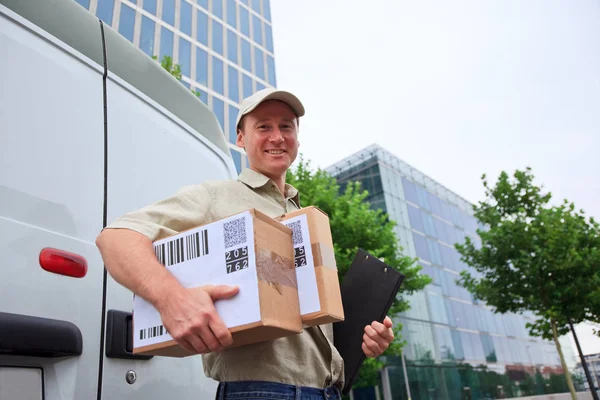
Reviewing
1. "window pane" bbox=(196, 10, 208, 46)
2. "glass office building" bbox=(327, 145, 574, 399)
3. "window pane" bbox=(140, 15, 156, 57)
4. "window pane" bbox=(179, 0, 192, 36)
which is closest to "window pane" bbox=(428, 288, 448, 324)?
"glass office building" bbox=(327, 145, 574, 399)

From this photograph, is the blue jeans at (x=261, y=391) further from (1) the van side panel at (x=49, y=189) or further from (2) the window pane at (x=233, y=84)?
(2) the window pane at (x=233, y=84)

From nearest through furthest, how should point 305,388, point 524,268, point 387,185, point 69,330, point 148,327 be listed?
1. point 148,327
2. point 69,330
3. point 305,388
4. point 524,268
5. point 387,185

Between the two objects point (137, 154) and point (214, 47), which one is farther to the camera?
point (214, 47)

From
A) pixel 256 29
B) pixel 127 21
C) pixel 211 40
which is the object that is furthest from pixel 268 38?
pixel 127 21

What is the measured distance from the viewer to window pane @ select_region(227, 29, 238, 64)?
90.1ft

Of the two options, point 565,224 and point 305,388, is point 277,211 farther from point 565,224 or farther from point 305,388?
point 565,224

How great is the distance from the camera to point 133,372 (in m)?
1.52

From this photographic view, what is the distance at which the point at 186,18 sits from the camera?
82.5 ft

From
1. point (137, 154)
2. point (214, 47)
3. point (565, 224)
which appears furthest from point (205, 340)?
point (214, 47)

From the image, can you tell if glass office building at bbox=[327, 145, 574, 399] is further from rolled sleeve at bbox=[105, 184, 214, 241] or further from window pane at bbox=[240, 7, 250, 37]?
rolled sleeve at bbox=[105, 184, 214, 241]

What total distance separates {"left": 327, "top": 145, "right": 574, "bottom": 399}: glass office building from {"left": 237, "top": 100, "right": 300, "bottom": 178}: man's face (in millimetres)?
24222

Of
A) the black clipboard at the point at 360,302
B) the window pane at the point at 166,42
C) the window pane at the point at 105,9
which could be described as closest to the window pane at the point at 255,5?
the window pane at the point at 166,42

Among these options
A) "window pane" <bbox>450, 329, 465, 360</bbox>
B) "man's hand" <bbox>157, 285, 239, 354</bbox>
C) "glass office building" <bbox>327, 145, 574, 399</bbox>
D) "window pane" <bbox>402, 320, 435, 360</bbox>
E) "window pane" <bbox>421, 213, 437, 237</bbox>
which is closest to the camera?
"man's hand" <bbox>157, 285, 239, 354</bbox>

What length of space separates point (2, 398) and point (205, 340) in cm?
62
